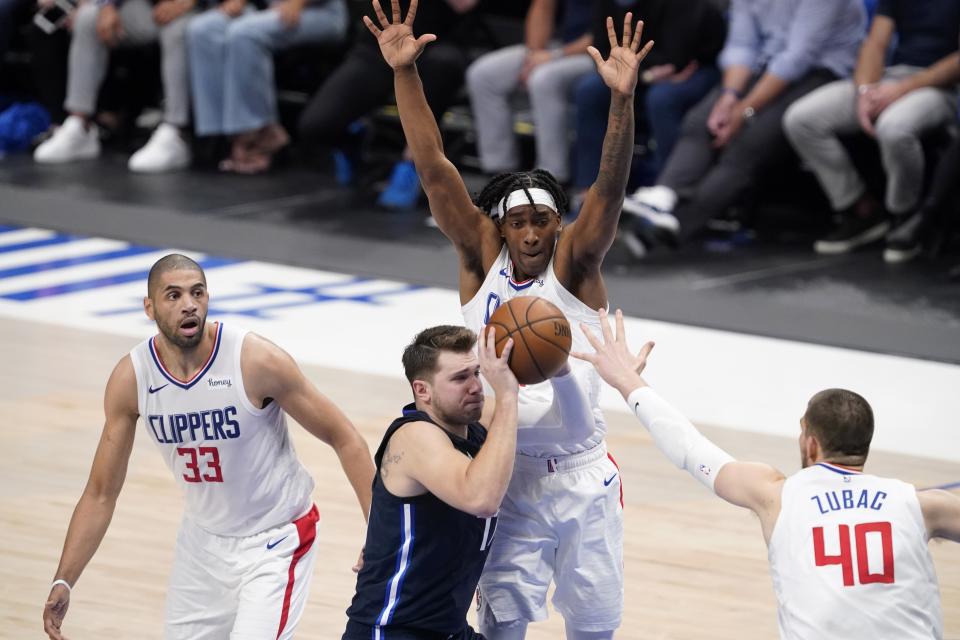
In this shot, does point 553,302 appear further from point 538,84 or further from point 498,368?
point 538,84

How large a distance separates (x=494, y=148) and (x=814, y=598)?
7.47 meters

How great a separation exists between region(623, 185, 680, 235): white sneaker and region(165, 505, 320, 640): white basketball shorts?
5427mm

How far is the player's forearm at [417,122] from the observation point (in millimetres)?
4844

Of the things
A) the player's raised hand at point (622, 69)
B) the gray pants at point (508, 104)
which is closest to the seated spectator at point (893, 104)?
the gray pants at point (508, 104)

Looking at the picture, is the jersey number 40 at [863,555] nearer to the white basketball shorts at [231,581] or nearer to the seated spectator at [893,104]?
the white basketball shorts at [231,581]

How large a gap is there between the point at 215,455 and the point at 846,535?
6.16 ft

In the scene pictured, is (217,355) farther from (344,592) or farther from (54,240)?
(54,240)

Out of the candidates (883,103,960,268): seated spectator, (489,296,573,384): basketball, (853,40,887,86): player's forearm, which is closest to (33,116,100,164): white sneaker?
(853,40,887,86): player's forearm

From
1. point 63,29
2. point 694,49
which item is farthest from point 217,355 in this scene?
point 63,29

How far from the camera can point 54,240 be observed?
35.8 ft

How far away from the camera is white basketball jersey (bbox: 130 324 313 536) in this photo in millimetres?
4598

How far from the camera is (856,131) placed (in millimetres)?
9727

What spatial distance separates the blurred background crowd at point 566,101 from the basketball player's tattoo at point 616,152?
5.13m

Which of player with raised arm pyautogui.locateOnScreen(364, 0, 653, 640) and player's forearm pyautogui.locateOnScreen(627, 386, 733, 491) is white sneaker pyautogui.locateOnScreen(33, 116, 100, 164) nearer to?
player with raised arm pyautogui.locateOnScreen(364, 0, 653, 640)
